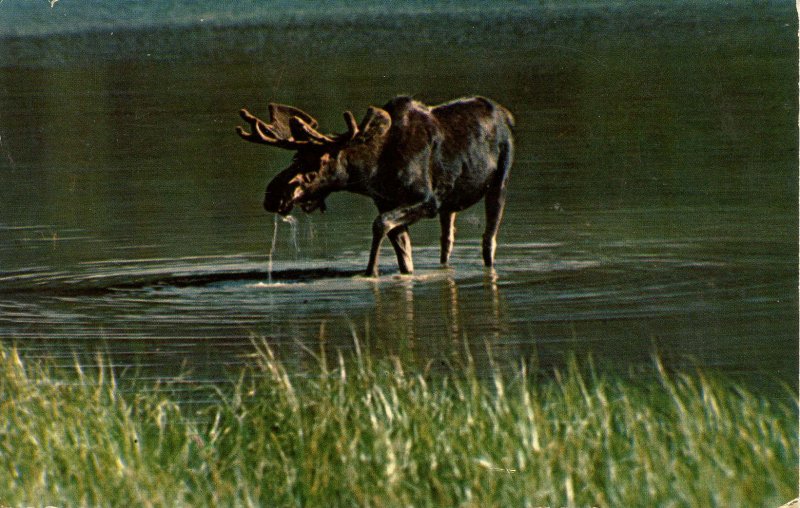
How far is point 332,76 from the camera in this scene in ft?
56.5

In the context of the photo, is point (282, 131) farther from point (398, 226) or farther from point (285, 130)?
point (398, 226)

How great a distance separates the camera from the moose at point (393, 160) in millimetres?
12719

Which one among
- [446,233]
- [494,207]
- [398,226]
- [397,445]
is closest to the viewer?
[397,445]

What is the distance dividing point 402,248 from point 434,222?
2375 millimetres

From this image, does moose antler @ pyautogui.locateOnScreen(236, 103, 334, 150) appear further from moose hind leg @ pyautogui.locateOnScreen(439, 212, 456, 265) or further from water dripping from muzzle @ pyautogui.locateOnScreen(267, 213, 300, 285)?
moose hind leg @ pyautogui.locateOnScreen(439, 212, 456, 265)

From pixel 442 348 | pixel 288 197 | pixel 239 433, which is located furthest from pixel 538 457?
pixel 288 197

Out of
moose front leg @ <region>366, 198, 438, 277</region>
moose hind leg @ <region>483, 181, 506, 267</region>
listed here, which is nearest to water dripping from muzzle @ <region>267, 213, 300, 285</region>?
moose front leg @ <region>366, 198, 438, 277</region>

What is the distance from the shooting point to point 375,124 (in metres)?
12.9

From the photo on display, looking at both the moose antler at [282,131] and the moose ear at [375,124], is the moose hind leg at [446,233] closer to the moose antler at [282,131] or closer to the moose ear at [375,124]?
the moose ear at [375,124]

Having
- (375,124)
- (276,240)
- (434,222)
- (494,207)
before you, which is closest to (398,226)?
(375,124)

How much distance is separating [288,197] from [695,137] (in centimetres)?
579

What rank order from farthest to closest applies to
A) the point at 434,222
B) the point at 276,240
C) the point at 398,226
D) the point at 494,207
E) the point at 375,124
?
the point at 434,222, the point at 276,240, the point at 494,207, the point at 398,226, the point at 375,124

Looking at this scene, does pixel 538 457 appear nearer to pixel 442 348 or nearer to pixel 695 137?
pixel 442 348

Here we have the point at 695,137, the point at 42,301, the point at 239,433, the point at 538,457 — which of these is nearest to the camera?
the point at 538,457
